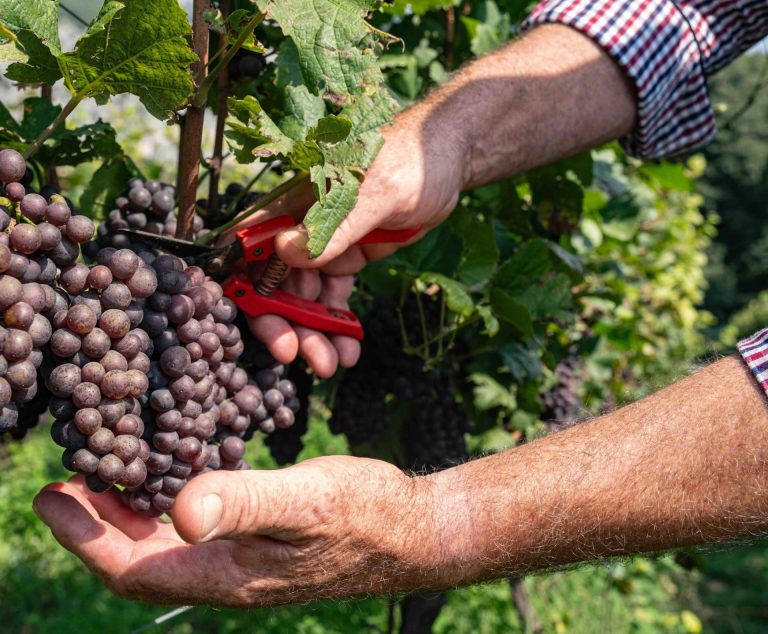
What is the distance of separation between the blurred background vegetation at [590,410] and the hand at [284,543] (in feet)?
0.60

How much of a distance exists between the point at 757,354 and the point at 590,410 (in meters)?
1.69

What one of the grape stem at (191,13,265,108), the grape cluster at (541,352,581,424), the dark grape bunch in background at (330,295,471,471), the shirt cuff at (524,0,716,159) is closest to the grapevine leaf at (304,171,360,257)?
the grape stem at (191,13,265,108)

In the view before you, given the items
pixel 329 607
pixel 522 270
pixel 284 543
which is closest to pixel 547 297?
pixel 522 270

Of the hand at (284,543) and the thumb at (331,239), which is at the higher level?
the thumb at (331,239)

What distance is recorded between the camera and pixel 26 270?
41.6 inches

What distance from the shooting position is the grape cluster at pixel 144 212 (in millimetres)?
1385

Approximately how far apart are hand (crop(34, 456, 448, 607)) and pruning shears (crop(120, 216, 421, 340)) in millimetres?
320

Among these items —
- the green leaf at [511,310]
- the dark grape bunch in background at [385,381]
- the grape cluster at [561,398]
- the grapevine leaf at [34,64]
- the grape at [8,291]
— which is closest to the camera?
the grape at [8,291]

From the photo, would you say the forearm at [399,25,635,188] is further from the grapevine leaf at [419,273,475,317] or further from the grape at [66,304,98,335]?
the grape at [66,304,98,335]

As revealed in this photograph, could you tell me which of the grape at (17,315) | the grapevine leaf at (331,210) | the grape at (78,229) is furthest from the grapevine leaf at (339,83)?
the grape at (17,315)

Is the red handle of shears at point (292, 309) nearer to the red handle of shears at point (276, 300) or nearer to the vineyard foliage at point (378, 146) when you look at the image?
the red handle of shears at point (276, 300)

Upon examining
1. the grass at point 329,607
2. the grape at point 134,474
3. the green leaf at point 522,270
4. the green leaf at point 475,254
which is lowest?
the grass at point 329,607

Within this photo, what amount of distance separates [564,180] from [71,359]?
1686mm

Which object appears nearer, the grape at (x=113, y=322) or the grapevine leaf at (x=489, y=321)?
the grape at (x=113, y=322)
